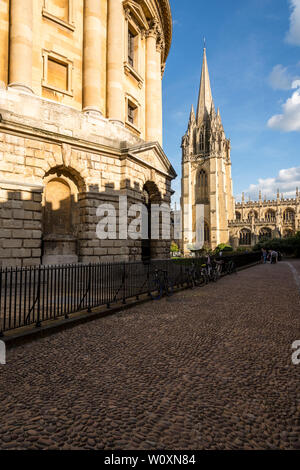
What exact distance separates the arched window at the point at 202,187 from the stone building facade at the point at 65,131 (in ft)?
193

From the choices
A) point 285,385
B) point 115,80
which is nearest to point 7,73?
point 115,80

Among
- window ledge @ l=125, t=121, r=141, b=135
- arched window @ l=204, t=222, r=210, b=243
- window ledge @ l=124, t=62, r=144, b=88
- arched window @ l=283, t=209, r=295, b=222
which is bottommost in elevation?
arched window @ l=204, t=222, r=210, b=243

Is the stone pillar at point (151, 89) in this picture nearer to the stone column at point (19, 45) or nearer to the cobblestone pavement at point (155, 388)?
the stone column at point (19, 45)

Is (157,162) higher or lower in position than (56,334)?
higher

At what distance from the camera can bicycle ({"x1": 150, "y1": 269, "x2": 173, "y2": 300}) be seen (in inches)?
377

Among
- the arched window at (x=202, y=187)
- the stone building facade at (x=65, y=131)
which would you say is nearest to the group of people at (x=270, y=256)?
the stone building facade at (x=65, y=131)

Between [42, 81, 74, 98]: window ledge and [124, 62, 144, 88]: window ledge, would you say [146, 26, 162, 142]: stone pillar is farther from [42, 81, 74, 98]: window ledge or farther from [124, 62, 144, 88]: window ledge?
[42, 81, 74, 98]: window ledge

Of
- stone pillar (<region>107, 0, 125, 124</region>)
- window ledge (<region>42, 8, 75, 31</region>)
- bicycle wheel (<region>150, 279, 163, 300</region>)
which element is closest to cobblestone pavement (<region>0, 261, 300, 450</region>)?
bicycle wheel (<region>150, 279, 163, 300</region>)

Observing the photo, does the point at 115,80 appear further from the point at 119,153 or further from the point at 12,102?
the point at 12,102

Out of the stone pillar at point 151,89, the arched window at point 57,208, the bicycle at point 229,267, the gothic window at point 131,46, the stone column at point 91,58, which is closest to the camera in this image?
the arched window at point 57,208

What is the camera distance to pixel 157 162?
17.3 meters

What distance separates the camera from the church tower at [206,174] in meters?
69.6
